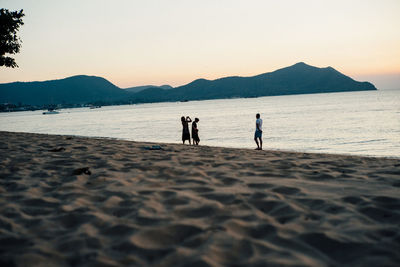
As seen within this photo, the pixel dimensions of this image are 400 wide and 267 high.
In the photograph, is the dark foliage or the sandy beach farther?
the dark foliage

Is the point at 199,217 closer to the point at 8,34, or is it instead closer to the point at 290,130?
the point at 8,34

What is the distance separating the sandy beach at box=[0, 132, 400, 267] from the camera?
2.81 meters

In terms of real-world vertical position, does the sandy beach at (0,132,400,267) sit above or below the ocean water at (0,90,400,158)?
above

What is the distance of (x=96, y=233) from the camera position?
131 inches

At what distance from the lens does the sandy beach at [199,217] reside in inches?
111

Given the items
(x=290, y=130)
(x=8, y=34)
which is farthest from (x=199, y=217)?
(x=290, y=130)

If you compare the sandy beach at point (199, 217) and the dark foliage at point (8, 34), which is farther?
the dark foliage at point (8, 34)

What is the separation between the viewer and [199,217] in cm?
372

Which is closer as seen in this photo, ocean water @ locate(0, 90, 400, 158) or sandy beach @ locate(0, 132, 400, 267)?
sandy beach @ locate(0, 132, 400, 267)

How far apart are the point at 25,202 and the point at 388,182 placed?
19.2 feet

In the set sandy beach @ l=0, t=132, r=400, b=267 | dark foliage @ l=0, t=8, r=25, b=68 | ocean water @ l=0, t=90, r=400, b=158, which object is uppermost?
dark foliage @ l=0, t=8, r=25, b=68

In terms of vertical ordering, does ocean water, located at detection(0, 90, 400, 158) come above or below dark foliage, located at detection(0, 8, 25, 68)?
below

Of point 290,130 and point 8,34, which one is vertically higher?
point 8,34

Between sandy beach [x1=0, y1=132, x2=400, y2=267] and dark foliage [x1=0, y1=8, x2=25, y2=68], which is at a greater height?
dark foliage [x1=0, y1=8, x2=25, y2=68]
